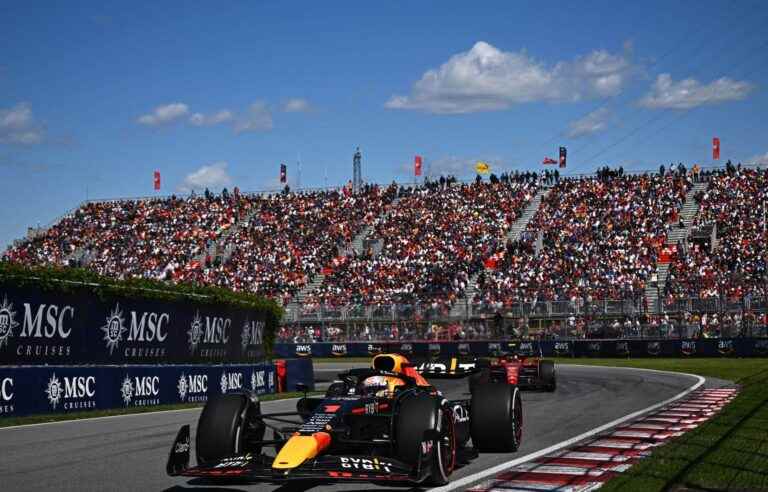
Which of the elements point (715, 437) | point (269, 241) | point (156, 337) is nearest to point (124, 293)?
point (156, 337)

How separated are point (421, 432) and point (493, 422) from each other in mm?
2571

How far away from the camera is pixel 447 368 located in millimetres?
27734

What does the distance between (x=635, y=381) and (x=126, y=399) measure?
1358cm

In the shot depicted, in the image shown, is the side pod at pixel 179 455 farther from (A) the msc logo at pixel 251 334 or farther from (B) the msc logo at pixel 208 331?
(A) the msc logo at pixel 251 334

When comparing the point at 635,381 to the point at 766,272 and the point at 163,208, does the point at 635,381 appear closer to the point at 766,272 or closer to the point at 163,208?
the point at 766,272

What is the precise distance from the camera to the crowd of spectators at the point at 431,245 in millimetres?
47875

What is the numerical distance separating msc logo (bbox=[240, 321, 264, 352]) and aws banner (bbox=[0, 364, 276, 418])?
3.37 meters

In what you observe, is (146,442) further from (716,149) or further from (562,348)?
(716,149)

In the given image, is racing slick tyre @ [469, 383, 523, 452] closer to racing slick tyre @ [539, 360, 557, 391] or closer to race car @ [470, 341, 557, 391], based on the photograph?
race car @ [470, 341, 557, 391]

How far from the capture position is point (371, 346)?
44.6 m

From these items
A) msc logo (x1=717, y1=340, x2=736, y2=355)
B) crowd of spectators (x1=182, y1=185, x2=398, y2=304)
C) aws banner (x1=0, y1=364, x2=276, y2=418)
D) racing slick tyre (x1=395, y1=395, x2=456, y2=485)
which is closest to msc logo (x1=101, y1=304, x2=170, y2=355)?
aws banner (x1=0, y1=364, x2=276, y2=418)

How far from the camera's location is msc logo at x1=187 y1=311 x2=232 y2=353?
2350cm

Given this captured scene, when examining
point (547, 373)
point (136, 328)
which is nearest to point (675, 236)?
point (547, 373)

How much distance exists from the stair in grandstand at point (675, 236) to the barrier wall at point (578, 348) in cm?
176
